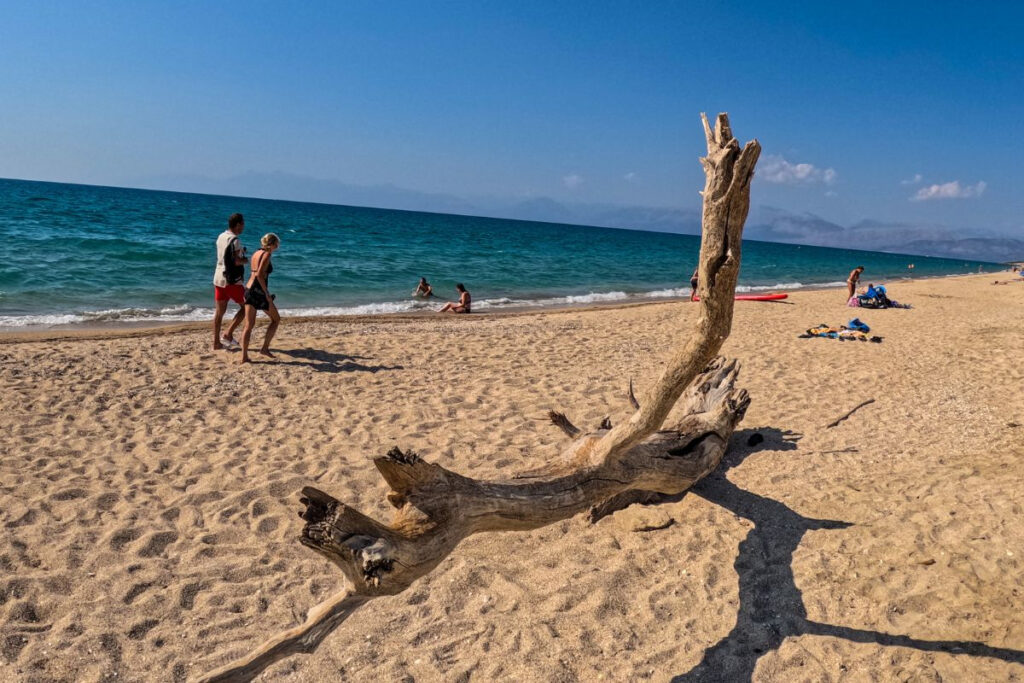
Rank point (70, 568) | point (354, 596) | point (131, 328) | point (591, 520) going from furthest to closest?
point (131, 328)
point (591, 520)
point (70, 568)
point (354, 596)

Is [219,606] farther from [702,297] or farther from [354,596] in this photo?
[702,297]

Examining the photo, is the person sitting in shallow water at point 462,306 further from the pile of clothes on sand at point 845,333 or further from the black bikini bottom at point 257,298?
the black bikini bottom at point 257,298

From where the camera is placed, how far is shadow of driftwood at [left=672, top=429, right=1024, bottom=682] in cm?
319

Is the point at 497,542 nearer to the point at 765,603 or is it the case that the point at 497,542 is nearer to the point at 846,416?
the point at 765,603

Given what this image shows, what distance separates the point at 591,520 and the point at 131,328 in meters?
10.7

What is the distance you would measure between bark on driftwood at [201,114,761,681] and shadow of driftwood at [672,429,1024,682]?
965 mm

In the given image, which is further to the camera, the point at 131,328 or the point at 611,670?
the point at 131,328

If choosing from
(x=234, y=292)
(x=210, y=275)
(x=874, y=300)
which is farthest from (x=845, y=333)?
(x=210, y=275)

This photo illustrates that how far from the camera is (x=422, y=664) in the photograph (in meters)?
3.18

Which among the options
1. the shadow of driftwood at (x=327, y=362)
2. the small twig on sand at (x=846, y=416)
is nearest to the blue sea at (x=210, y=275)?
the shadow of driftwood at (x=327, y=362)

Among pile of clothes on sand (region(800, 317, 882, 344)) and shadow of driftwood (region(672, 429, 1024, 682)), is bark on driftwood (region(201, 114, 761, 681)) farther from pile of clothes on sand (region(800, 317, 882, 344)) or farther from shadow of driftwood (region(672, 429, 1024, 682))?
pile of clothes on sand (region(800, 317, 882, 344))

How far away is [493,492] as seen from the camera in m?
3.12

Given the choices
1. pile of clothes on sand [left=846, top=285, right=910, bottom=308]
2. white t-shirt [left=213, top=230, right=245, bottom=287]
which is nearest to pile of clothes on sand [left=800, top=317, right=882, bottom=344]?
pile of clothes on sand [left=846, top=285, right=910, bottom=308]

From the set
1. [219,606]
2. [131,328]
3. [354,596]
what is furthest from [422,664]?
[131,328]
